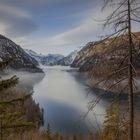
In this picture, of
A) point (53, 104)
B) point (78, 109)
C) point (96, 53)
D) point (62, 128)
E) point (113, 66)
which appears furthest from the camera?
point (53, 104)

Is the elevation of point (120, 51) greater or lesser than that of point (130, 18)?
lesser

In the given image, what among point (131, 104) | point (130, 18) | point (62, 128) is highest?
point (130, 18)

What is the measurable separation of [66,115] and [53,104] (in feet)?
97.0

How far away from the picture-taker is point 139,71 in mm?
10453

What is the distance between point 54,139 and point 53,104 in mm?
68231

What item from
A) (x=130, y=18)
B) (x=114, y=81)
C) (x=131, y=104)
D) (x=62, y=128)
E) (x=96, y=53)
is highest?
(x=130, y=18)

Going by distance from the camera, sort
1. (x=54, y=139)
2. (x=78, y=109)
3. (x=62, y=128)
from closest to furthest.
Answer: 1. (x=54, y=139)
2. (x=62, y=128)
3. (x=78, y=109)

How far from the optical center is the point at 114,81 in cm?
1094

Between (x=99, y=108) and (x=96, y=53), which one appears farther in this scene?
(x=99, y=108)

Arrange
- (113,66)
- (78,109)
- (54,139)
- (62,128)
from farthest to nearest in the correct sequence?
(78,109) → (62,128) → (54,139) → (113,66)

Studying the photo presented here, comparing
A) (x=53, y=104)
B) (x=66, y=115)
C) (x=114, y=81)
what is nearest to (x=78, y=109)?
(x=66, y=115)

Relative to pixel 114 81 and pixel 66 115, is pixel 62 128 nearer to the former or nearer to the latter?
pixel 66 115

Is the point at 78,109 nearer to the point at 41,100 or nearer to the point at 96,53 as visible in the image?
the point at 41,100

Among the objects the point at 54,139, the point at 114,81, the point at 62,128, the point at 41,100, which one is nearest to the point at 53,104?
the point at 41,100
